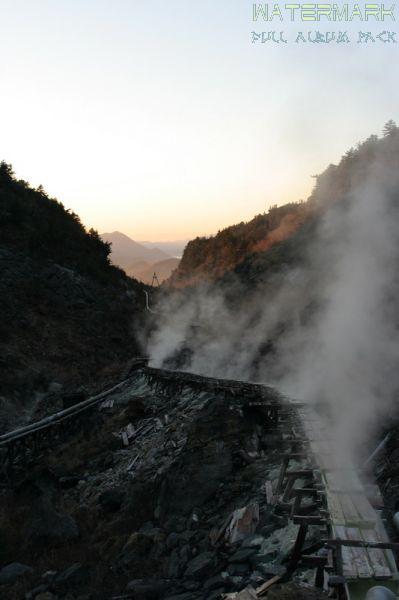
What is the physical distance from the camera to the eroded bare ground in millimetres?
7164

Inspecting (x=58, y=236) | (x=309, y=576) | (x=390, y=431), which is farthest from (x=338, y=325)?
(x=58, y=236)

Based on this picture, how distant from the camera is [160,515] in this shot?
984cm

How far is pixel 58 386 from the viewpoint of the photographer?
82.3 feet

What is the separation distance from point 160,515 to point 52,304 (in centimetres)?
2383

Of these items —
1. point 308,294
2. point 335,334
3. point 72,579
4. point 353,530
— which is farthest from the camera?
point 308,294

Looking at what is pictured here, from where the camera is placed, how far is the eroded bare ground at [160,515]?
7164 mm

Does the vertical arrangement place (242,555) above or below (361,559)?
below

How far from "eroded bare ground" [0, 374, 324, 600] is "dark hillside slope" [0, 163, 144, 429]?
855cm

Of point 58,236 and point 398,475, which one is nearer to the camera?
point 398,475

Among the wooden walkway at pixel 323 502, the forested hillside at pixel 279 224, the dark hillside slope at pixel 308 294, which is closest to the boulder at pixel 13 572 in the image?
the wooden walkway at pixel 323 502

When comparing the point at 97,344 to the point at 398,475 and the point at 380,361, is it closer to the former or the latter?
the point at 380,361

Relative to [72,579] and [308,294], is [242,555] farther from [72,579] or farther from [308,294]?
[308,294]

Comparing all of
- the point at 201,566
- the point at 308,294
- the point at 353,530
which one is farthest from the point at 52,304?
the point at 353,530

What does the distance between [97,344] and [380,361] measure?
22.6m
